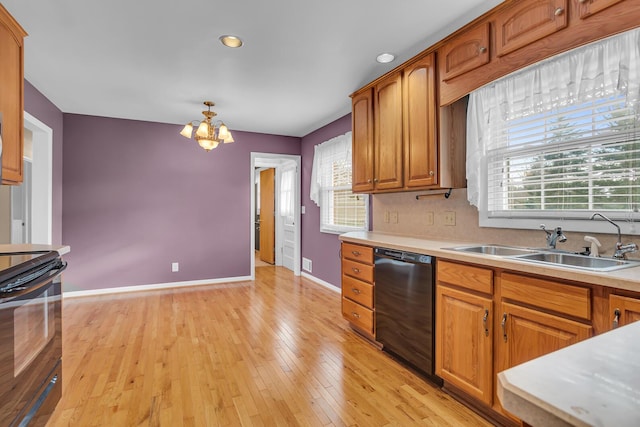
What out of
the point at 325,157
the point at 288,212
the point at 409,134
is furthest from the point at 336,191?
the point at 409,134

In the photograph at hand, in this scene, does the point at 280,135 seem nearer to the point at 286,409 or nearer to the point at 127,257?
the point at 127,257

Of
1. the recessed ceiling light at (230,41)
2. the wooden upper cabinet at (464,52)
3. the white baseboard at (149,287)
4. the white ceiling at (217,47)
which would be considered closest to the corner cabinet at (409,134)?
the wooden upper cabinet at (464,52)

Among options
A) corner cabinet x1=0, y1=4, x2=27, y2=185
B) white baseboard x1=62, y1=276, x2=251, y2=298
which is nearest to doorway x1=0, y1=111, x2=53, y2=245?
white baseboard x1=62, y1=276, x2=251, y2=298

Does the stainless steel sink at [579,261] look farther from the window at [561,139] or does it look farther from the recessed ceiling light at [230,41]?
the recessed ceiling light at [230,41]

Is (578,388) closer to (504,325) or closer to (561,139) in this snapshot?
(504,325)

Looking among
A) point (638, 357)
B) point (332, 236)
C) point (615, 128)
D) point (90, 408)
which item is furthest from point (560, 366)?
point (332, 236)

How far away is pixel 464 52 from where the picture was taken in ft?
7.35

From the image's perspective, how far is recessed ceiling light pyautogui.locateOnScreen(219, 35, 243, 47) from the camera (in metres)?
2.50

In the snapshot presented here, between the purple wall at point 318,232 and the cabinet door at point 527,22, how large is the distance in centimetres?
240

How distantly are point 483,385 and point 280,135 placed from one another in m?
4.61

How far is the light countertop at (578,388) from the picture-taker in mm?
424

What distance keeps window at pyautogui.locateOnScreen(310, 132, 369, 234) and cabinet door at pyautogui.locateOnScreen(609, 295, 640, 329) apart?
2723 millimetres

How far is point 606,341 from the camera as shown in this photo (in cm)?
65

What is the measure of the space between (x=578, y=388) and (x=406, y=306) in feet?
6.38
